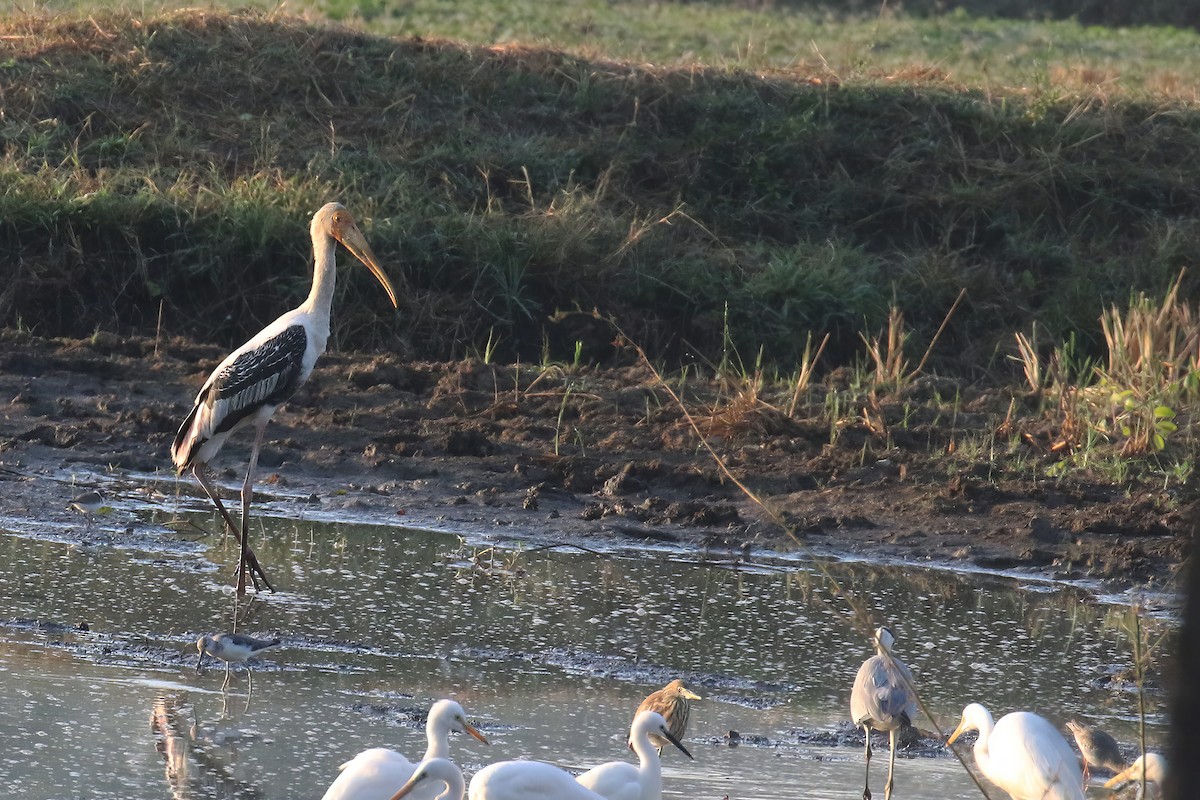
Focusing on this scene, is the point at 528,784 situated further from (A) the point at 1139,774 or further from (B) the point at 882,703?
(A) the point at 1139,774

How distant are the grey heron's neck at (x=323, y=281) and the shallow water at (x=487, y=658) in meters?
0.94

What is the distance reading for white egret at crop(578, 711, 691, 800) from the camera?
13.4 ft

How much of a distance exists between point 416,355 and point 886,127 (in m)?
4.87

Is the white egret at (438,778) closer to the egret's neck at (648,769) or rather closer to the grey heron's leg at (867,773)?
the egret's neck at (648,769)

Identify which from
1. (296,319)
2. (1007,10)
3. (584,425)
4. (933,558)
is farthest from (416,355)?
(1007,10)

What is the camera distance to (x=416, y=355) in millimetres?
10242

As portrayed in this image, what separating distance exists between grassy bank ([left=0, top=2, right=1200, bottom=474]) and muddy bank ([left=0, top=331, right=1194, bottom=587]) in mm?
810

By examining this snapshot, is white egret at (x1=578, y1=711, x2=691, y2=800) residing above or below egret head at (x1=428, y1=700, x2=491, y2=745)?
below

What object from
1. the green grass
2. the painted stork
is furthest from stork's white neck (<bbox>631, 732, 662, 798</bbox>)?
the green grass

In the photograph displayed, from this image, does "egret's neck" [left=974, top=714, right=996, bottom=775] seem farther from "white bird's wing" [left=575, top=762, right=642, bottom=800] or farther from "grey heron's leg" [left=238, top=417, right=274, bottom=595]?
"grey heron's leg" [left=238, top=417, right=274, bottom=595]

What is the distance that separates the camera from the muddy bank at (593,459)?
742cm

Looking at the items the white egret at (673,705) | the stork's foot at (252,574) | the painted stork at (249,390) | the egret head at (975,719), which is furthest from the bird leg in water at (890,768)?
the painted stork at (249,390)

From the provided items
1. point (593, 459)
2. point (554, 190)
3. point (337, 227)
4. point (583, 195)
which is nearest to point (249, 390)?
point (337, 227)

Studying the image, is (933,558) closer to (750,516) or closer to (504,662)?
(750,516)
